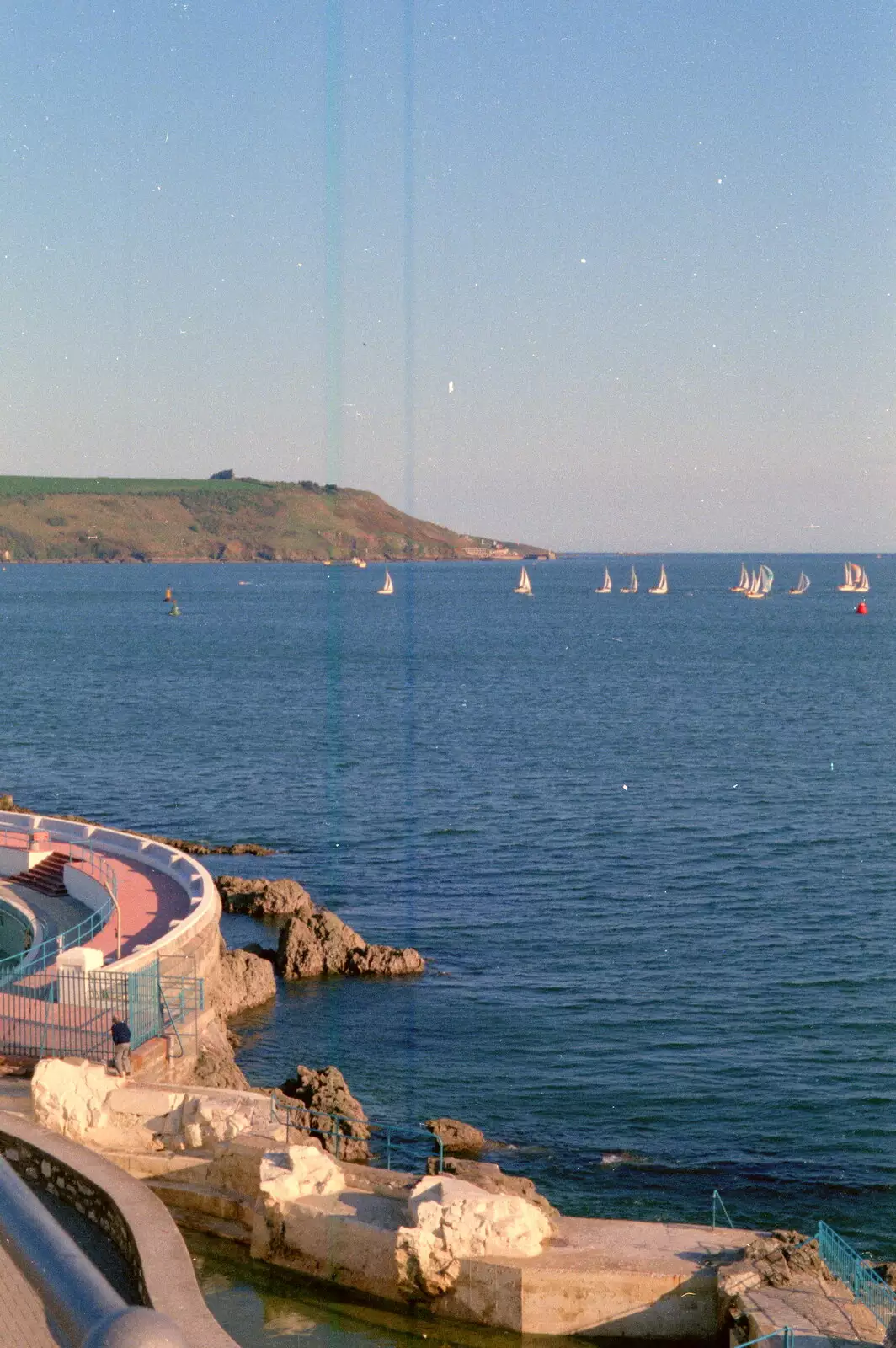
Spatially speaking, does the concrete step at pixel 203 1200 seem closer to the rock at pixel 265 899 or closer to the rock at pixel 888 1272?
the rock at pixel 888 1272

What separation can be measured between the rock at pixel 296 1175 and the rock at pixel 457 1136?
5.01 metres

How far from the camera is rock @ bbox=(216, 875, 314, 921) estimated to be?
35312 mm

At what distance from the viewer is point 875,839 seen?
44531 mm

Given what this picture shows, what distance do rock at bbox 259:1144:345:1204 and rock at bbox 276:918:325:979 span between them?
44.5 ft

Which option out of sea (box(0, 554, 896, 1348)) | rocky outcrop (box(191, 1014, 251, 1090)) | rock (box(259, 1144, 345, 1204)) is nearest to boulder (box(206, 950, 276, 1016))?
sea (box(0, 554, 896, 1348))

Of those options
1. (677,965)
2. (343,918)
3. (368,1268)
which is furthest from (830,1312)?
(343,918)

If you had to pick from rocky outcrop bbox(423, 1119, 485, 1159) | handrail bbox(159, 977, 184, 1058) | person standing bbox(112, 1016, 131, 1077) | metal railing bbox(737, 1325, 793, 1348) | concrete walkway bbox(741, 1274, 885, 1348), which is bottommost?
rocky outcrop bbox(423, 1119, 485, 1159)

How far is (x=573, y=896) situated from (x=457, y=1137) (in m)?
15.9

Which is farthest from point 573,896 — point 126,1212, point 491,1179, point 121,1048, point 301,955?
point 126,1212

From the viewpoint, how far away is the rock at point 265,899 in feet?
116

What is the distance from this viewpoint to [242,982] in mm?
28750

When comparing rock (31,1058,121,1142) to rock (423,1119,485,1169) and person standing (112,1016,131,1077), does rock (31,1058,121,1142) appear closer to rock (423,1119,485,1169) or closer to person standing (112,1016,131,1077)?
person standing (112,1016,131,1077)

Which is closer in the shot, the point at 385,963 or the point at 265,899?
the point at 385,963

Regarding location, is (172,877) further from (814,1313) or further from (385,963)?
(814,1313)
